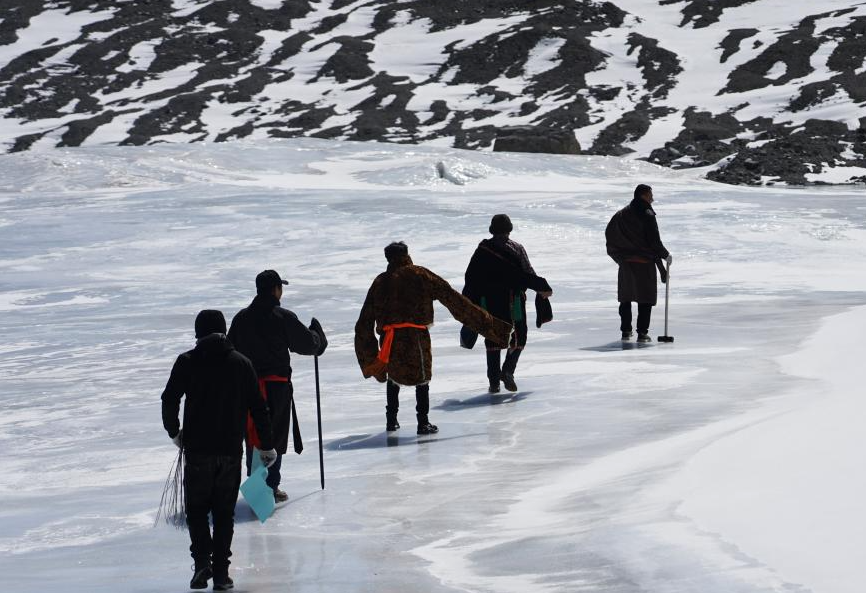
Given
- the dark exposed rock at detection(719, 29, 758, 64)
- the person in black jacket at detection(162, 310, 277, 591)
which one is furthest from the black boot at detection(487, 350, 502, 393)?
the dark exposed rock at detection(719, 29, 758, 64)

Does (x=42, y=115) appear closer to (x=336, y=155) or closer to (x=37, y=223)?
(x=336, y=155)

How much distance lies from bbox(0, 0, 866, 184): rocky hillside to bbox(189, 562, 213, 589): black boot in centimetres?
5232

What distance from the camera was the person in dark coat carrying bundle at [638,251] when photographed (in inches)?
542

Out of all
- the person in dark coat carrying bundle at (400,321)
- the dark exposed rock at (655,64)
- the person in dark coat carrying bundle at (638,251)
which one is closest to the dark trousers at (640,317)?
the person in dark coat carrying bundle at (638,251)

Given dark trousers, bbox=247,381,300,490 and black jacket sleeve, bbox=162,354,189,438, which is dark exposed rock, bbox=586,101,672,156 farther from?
black jacket sleeve, bbox=162,354,189,438

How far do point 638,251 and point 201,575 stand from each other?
28.9 ft

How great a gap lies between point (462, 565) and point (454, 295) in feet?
11.8

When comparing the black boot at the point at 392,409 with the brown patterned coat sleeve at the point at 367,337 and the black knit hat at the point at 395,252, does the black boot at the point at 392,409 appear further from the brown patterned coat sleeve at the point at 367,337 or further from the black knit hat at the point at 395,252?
the black knit hat at the point at 395,252

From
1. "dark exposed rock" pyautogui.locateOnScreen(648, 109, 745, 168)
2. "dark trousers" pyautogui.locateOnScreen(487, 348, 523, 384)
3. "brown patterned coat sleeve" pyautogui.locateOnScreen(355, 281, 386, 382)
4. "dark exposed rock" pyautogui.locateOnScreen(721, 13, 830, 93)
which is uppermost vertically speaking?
"dark exposed rock" pyautogui.locateOnScreen(721, 13, 830, 93)

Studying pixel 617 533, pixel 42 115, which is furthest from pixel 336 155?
pixel 42 115

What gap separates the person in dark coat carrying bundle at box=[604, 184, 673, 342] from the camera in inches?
542

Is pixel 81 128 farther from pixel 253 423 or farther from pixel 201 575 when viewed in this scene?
pixel 201 575

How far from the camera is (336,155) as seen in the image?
1497 inches

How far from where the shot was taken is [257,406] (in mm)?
6188
